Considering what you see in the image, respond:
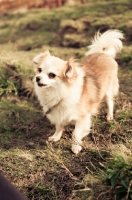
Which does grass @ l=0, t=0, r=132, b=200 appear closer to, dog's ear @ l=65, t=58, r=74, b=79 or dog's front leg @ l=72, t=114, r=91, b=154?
dog's front leg @ l=72, t=114, r=91, b=154

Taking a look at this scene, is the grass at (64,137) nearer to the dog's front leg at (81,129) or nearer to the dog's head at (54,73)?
the dog's front leg at (81,129)

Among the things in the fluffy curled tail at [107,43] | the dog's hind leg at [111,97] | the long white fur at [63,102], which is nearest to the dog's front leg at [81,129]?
the long white fur at [63,102]

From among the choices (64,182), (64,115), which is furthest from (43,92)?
(64,182)

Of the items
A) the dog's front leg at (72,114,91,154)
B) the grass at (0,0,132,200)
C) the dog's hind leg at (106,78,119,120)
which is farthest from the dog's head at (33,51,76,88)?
the dog's hind leg at (106,78,119,120)

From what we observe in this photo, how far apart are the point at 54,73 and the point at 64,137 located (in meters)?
0.84

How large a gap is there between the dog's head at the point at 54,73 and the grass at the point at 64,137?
65cm

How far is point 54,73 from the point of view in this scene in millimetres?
3330

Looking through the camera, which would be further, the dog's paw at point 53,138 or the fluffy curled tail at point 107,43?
the fluffy curled tail at point 107,43

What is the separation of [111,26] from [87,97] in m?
Result: 3.29

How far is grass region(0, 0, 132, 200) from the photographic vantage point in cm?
251

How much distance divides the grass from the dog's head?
0.65 meters

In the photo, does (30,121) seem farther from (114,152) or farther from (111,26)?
(111,26)

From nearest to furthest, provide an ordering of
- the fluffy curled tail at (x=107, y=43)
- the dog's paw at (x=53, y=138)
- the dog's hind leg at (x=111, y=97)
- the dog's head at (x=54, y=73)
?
the dog's head at (x=54, y=73) < the dog's paw at (x=53, y=138) < the dog's hind leg at (x=111, y=97) < the fluffy curled tail at (x=107, y=43)

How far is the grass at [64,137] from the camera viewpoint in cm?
251
